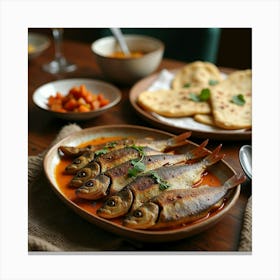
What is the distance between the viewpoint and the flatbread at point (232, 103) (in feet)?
5.67

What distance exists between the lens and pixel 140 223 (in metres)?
1.11

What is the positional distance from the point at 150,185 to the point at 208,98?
2.78ft

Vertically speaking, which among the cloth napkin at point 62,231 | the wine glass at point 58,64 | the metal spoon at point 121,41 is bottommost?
the cloth napkin at point 62,231

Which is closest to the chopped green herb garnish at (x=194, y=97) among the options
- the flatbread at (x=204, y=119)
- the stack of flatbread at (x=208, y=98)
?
the stack of flatbread at (x=208, y=98)

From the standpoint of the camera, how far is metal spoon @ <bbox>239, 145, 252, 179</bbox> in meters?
1.41

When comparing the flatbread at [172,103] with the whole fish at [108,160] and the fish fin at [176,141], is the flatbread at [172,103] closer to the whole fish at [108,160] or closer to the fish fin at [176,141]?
the fish fin at [176,141]

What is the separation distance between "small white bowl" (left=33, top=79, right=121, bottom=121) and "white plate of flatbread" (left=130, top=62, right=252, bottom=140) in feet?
0.31

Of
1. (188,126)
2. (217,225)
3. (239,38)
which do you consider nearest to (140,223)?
(217,225)

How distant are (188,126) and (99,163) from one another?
0.53m

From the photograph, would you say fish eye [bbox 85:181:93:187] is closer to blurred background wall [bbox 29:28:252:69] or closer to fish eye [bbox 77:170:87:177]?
fish eye [bbox 77:170:87:177]

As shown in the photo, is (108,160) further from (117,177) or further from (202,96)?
(202,96)

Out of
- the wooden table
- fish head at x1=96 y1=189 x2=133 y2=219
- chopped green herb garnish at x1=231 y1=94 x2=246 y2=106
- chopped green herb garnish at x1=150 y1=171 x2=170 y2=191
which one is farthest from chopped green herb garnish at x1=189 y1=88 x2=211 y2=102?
fish head at x1=96 y1=189 x2=133 y2=219

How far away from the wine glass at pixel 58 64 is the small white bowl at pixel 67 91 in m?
0.33

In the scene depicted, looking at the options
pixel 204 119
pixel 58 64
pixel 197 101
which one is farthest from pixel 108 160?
pixel 58 64
